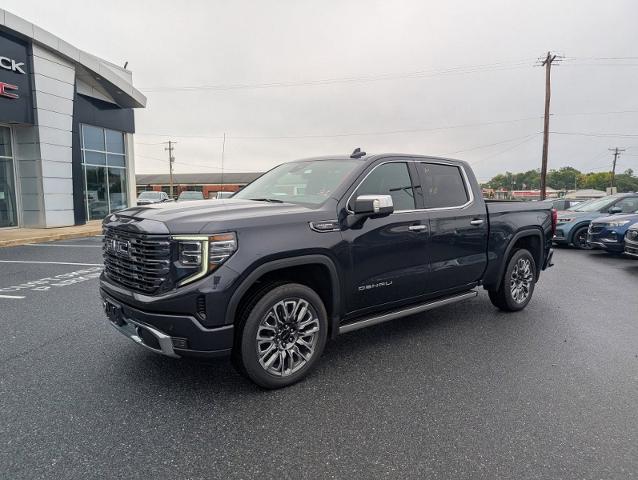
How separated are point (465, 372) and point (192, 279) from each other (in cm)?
241

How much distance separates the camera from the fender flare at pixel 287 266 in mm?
3072

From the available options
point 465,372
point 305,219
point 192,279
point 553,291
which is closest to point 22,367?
point 192,279

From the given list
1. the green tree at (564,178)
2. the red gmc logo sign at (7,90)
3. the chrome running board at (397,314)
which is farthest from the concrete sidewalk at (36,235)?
the green tree at (564,178)

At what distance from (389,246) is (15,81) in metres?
16.3

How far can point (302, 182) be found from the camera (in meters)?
4.30

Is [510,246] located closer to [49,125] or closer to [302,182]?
[302,182]

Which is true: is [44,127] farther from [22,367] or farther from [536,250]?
[536,250]

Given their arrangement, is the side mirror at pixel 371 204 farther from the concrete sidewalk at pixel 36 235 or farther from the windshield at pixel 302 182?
the concrete sidewalk at pixel 36 235

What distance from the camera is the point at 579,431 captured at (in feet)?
9.32

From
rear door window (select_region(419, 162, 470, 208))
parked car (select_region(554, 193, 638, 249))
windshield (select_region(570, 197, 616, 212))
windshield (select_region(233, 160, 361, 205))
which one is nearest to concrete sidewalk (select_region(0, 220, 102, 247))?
windshield (select_region(233, 160, 361, 205))

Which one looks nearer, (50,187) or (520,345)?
(520,345)

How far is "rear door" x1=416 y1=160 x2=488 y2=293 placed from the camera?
4422 mm

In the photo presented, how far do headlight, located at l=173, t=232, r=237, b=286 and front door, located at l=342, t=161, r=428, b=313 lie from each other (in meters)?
1.11

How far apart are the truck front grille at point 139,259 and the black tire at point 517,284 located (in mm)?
4084
